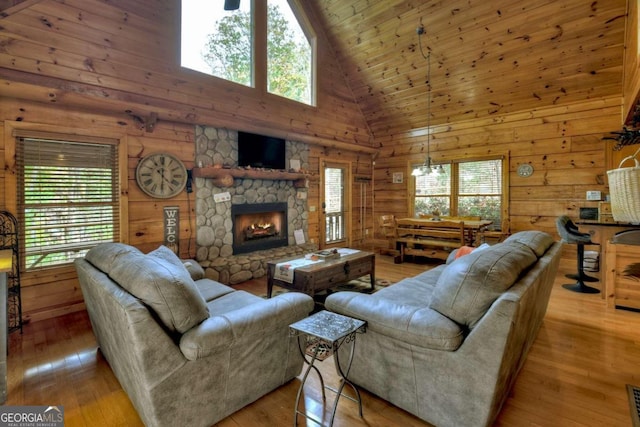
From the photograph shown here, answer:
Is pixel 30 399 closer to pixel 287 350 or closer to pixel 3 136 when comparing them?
pixel 287 350

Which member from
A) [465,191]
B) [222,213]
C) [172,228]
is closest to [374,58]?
[465,191]

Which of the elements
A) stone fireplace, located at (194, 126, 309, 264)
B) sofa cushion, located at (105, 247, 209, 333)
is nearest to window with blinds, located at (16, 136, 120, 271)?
stone fireplace, located at (194, 126, 309, 264)

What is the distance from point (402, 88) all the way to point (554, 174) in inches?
117

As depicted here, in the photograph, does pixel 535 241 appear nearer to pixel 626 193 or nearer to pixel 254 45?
pixel 626 193

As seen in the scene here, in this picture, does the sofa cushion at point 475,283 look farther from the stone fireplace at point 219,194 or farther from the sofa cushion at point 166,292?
the stone fireplace at point 219,194

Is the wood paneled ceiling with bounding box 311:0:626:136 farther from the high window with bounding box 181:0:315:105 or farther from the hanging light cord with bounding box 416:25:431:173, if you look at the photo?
the high window with bounding box 181:0:315:105

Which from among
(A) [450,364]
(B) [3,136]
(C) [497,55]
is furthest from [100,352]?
(C) [497,55]

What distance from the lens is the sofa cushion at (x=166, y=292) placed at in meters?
1.52

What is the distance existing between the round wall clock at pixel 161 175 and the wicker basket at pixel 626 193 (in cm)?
436

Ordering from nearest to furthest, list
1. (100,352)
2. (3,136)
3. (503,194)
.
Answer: (100,352)
(3,136)
(503,194)

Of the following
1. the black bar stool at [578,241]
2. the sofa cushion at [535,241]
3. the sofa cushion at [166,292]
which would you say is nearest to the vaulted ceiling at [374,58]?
the black bar stool at [578,241]

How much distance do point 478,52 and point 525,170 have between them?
2.19m

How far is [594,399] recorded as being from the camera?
1955mm

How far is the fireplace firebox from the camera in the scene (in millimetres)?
4906
